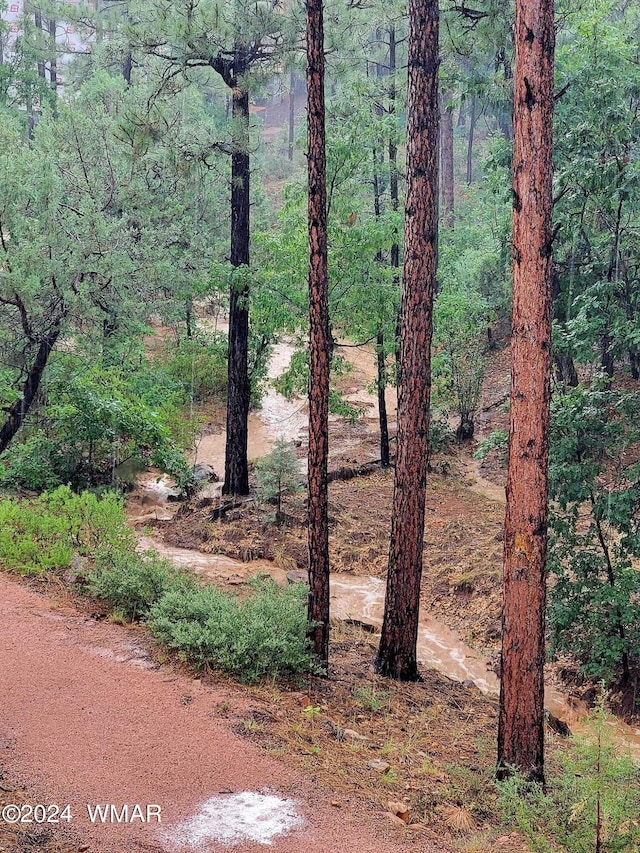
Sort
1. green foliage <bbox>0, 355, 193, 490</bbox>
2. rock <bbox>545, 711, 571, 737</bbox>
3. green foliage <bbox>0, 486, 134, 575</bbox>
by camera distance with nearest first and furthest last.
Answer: rock <bbox>545, 711, 571, 737</bbox> → green foliage <bbox>0, 486, 134, 575</bbox> → green foliage <bbox>0, 355, 193, 490</bbox>

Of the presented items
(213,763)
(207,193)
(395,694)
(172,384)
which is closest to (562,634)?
(395,694)

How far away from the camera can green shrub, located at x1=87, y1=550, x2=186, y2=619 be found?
326 inches

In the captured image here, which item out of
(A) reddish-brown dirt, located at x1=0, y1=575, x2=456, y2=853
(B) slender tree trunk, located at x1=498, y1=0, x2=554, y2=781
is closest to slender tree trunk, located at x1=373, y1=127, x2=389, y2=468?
(B) slender tree trunk, located at x1=498, y1=0, x2=554, y2=781

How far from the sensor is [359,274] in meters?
13.9

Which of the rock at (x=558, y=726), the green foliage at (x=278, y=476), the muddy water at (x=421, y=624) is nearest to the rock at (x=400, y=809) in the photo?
the rock at (x=558, y=726)

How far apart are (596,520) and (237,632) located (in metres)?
4.03

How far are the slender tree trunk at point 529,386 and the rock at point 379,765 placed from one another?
2.74 feet

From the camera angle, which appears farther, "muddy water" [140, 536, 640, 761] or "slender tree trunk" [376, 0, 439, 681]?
"muddy water" [140, 536, 640, 761]

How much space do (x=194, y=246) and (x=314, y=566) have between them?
14.6 meters

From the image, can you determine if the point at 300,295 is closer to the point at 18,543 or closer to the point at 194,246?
the point at 18,543

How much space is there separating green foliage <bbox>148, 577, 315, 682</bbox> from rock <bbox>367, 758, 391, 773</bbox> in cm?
144

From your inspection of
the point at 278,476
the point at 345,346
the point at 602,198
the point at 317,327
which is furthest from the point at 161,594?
the point at 602,198

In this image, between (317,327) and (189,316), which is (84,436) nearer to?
(317,327)

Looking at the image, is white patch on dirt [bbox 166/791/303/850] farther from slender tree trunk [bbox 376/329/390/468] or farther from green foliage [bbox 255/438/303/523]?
slender tree trunk [bbox 376/329/390/468]
